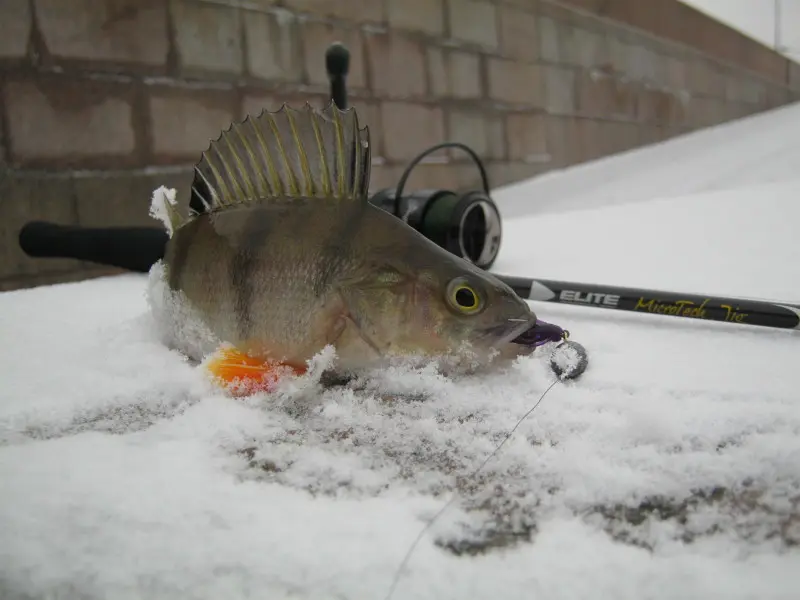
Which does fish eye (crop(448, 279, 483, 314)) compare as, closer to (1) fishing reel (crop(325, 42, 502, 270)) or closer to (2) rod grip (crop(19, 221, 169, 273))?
(1) fishing reel (crop(325, 42, 502, 270))

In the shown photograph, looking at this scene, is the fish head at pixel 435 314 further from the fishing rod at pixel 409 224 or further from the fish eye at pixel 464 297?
the fishing rod at pixel 409 224

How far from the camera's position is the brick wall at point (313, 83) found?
251cm

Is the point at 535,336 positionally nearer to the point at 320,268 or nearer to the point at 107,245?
the point at 320,268

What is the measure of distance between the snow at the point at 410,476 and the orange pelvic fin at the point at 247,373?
0.9 inches

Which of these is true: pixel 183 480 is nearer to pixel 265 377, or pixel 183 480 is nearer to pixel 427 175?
pixel 265 377

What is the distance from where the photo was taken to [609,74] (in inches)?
226

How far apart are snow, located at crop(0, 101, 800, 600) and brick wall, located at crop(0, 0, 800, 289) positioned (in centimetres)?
136

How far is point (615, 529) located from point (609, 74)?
579 cm

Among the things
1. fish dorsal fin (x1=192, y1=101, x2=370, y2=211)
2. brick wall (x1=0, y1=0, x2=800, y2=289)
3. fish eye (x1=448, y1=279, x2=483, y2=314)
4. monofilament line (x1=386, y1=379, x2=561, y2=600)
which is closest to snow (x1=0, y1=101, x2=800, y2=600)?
monofilament line (x1=386, y1=379, x2=561, y2=600)

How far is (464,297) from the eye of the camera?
998 mm

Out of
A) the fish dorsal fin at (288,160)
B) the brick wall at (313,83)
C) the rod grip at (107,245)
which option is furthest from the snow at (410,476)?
the brick wall at (313,83)

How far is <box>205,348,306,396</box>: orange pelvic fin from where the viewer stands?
1024 millimetres

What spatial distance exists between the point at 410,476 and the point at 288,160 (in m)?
0.61

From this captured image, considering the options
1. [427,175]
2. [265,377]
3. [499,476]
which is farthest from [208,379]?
[427,175]
